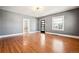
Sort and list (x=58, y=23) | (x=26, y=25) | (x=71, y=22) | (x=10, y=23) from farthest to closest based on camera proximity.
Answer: (x=26, y=25), (x=58, y=23), (x=10, y=23), (x=71, y=22)

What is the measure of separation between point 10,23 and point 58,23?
510 cm

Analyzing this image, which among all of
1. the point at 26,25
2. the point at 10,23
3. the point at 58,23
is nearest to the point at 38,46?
the point at 10,23

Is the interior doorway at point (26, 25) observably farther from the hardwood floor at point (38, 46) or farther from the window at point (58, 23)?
the hardwood floor at point (38, 46)

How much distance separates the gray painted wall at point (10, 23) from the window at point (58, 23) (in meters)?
3.93

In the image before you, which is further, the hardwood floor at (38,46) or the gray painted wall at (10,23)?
the gray painted wall at (10,23)

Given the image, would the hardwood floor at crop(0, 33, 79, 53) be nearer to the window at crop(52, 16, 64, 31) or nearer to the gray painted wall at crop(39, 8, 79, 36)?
the gray painted wall at crop(39, 8, 79, 36)

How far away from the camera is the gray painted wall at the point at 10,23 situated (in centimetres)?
739

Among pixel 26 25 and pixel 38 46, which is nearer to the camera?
pixel 38 46

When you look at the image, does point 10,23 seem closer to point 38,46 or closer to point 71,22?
point 38,46

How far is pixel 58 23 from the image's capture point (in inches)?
353

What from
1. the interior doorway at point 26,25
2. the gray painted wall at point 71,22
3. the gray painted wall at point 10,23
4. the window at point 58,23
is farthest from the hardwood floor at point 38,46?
the interior doorway at point 26,25

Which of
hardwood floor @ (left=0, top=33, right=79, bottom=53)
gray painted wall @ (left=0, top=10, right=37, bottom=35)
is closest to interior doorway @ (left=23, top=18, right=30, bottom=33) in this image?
gray painted wall @ (left=0, top=10, right=37, bottom=35)

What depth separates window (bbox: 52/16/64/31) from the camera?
8310 mm

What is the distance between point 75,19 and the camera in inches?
267
